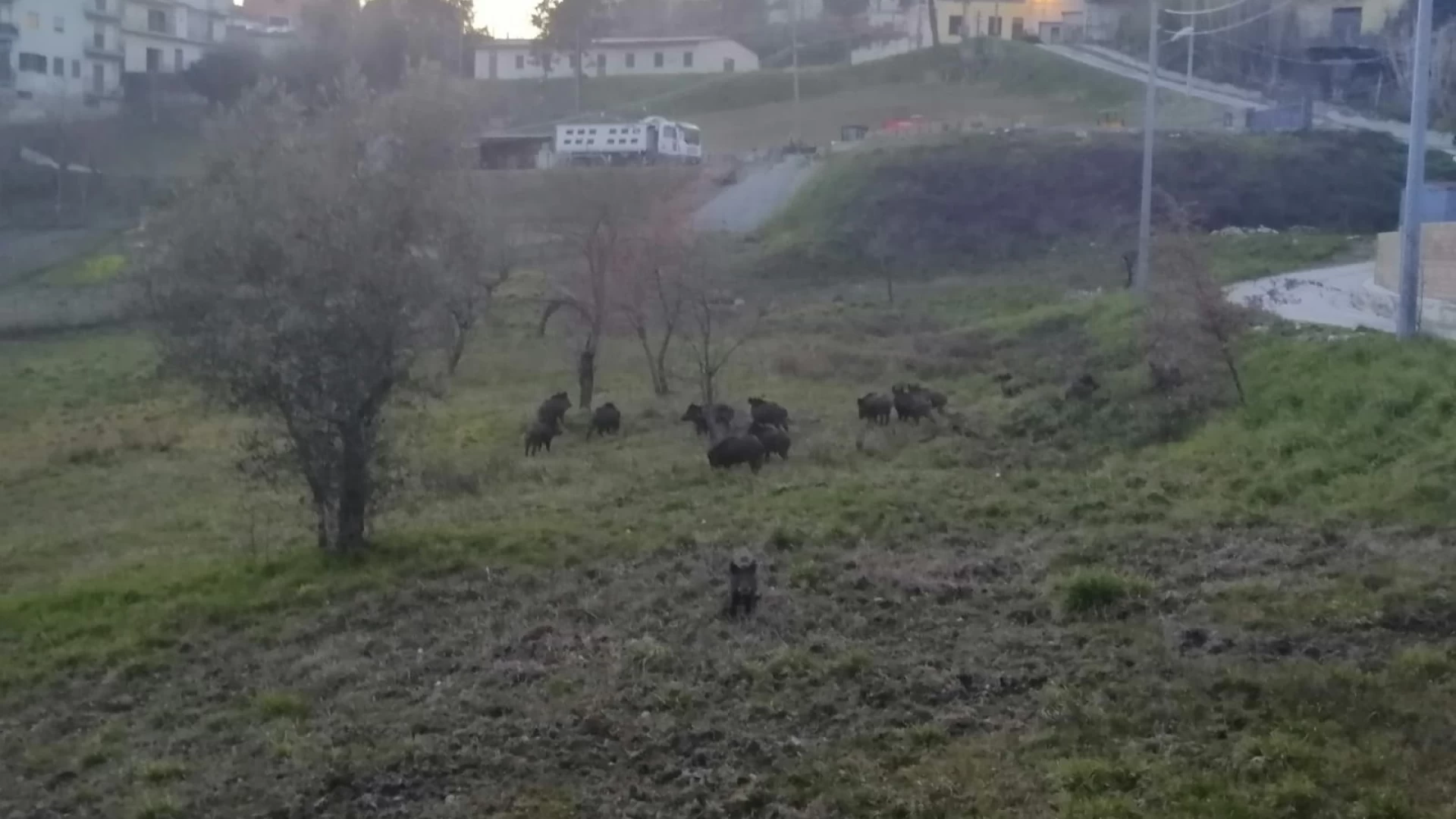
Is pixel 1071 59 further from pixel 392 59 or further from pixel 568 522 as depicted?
pixel 568 522

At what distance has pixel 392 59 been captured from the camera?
60.0 meters

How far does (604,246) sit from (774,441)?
27.5 feet

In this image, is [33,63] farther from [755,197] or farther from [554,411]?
[554,411]

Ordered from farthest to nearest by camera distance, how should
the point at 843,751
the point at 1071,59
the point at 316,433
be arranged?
the point at 1071,59 < the point at 316,433 < the point at 843,751

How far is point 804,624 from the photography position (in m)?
11.1

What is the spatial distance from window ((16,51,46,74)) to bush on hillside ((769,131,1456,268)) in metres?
40.9

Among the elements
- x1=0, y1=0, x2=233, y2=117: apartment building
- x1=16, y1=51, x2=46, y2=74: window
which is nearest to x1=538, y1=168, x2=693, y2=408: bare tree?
x1=0, y1=0, x2=233, y2=117: apartment building

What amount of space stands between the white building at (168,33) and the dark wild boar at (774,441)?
6424 centimetres

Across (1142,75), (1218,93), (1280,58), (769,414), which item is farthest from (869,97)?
(769,414)

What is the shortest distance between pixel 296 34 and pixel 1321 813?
244ft

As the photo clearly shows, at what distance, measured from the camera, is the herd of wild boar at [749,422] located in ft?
58.8

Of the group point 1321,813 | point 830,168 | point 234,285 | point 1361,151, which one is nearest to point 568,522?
point 234,285

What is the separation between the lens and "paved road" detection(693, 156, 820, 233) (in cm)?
4931

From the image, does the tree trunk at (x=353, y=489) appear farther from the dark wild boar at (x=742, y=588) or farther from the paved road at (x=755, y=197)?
the paved road at (x=755, y=197)
